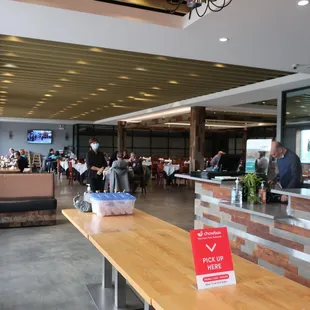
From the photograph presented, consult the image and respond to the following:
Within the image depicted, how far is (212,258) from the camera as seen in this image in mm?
1650

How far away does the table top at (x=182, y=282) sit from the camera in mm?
1410

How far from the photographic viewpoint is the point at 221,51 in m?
5.09

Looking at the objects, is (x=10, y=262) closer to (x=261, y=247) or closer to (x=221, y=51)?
(x=261, y=247)

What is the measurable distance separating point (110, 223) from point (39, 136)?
1944 cm

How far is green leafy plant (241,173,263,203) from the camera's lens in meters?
3.83

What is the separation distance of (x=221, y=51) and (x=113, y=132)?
56.4 ft

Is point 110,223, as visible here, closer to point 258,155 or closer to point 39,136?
point 258,155

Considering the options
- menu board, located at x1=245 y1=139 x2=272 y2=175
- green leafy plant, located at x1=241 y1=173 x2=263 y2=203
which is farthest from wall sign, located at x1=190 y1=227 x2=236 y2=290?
menu board, located at x1=245 y1=139 x2=272 y2=175

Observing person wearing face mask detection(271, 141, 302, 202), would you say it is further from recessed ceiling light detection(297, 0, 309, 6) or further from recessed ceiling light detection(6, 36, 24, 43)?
recessed ceiling light detection(6, 36, 24, 43)

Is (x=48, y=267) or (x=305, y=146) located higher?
(x=305, y=146)

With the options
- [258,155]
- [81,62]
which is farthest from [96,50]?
[258,155]

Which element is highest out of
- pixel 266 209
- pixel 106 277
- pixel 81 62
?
pixel 81 62

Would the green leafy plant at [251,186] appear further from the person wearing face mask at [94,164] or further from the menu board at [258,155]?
the person wearing face mask at [94,164]

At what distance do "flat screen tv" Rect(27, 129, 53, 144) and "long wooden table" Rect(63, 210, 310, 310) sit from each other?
19.5 metres
